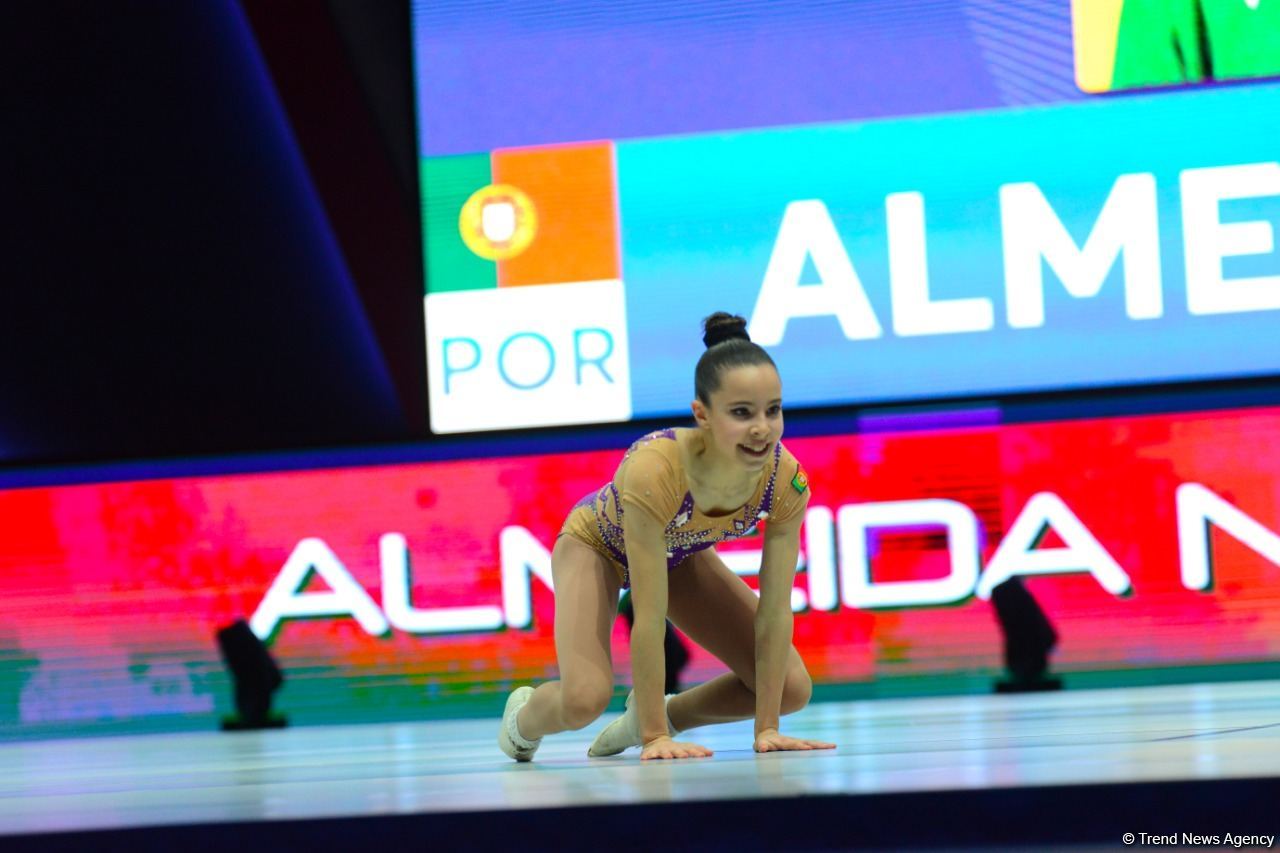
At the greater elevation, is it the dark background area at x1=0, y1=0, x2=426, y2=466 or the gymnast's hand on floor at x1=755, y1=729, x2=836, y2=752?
the dark background area at x1=0, y1=0, x2=426, y2=466

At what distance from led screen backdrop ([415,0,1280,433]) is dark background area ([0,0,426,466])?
0.30 meters

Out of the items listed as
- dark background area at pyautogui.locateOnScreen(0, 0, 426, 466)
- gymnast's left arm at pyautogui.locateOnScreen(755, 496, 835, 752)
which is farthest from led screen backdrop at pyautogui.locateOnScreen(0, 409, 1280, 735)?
gymnast's left arm at pyautogui.locateOnScreen(755, 496, 835, 752)

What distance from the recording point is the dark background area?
5422 millimetres

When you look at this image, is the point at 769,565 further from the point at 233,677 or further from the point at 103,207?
the point at 103,207

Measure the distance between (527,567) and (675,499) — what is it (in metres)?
2.22

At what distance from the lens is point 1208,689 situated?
4531mm

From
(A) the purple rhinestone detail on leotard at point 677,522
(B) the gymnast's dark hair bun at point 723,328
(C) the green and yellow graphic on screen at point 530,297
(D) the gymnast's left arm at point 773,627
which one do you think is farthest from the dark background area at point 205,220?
(D) the gymnast's left arm at point 773,627

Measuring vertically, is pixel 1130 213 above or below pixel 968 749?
above

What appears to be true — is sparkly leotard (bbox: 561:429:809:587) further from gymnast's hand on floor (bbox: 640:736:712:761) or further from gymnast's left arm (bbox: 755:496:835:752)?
gymnast's hand on floor (bbox: 640:736:712:761)

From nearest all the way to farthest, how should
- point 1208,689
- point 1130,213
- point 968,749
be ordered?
point 968,749 < point 1208,689 < point 1130,213

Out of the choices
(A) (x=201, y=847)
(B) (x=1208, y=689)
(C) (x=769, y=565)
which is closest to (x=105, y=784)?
(A) (x=201, y=847)

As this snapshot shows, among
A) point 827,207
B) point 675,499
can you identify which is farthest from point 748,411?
point 827,207

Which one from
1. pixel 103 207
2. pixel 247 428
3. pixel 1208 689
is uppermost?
pixel 103 207

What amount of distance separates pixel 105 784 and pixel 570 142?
290cm
